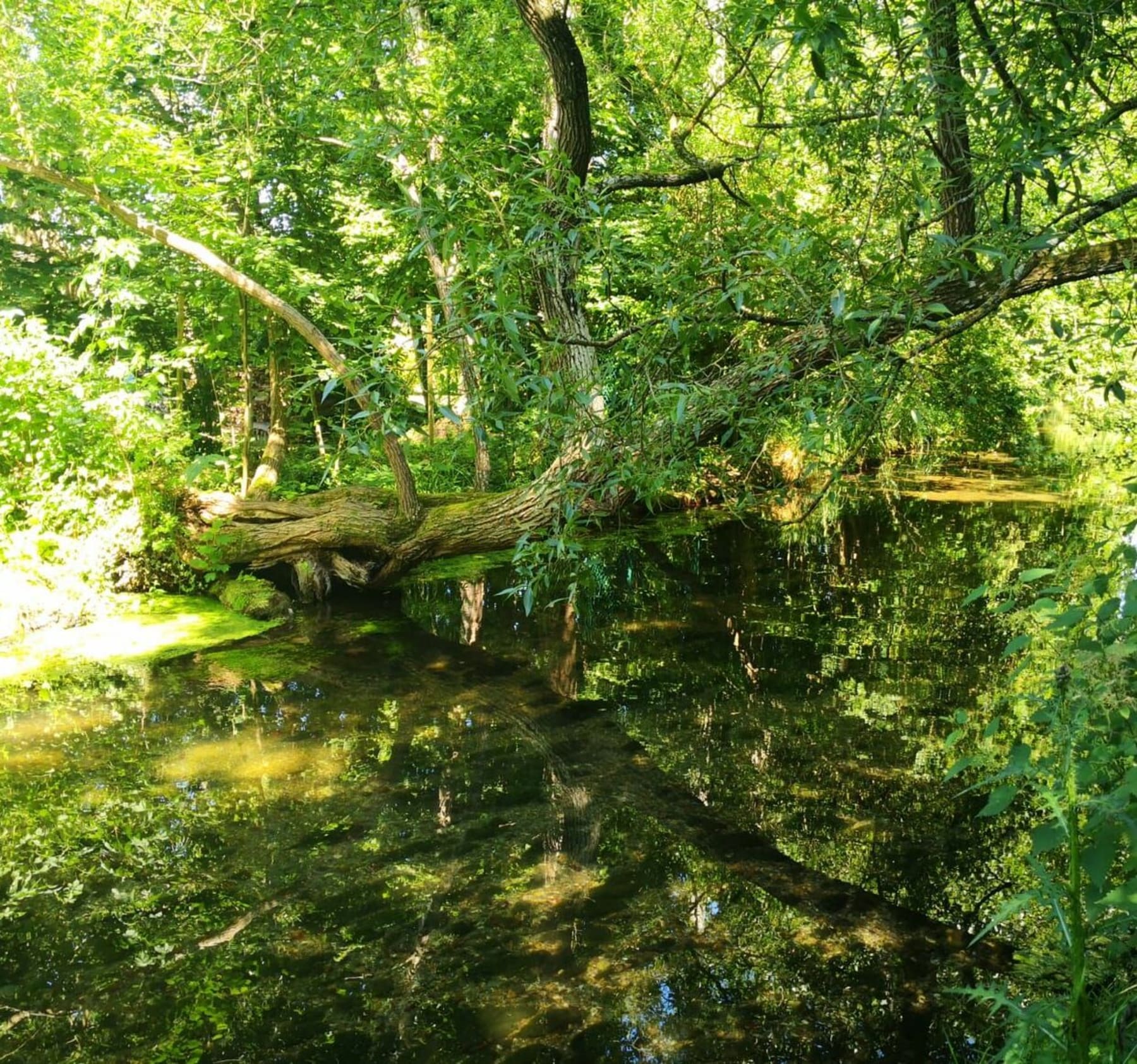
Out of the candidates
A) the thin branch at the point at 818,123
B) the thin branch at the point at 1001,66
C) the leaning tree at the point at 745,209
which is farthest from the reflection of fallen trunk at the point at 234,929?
the thin branch at the point at 1001,66

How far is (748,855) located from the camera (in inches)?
163

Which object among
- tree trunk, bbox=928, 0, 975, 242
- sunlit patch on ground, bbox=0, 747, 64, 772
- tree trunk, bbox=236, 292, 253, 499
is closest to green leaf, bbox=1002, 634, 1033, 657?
tree trunk, bbox=928, 0, 975, 242

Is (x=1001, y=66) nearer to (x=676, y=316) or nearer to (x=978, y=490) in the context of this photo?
(x=676, y=316)

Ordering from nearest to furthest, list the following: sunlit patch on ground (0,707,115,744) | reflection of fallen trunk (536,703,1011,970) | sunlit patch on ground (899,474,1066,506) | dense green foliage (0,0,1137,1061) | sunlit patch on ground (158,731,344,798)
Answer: dense green foliage (0,0,1137,1061)
reflection of fallen trunk (536,703,1011,970)
sunlit patch on ground (158,731,344,798)
sunlit patch on ground (0,707,115,744)
sunlit patch on ground (899,474,1066,506)

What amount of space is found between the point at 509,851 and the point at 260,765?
5.76 feet

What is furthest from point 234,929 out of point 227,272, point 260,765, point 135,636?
point 227,272

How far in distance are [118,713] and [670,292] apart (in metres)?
4.80

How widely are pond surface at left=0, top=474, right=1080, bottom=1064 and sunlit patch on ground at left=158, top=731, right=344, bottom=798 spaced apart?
0.02 m

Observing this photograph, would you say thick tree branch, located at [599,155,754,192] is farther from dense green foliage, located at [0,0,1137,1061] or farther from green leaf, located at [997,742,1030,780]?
green leaf, located at [997,742,1030,780]

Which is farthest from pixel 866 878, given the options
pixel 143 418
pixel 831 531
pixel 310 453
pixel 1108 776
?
pixel 310 453

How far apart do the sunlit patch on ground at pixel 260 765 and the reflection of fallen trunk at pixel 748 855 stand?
1.34 metres

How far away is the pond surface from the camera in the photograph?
3.14m

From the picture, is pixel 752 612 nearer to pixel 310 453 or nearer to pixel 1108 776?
pixel 1108 776

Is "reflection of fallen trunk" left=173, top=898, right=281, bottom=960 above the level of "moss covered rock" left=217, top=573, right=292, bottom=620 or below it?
below
